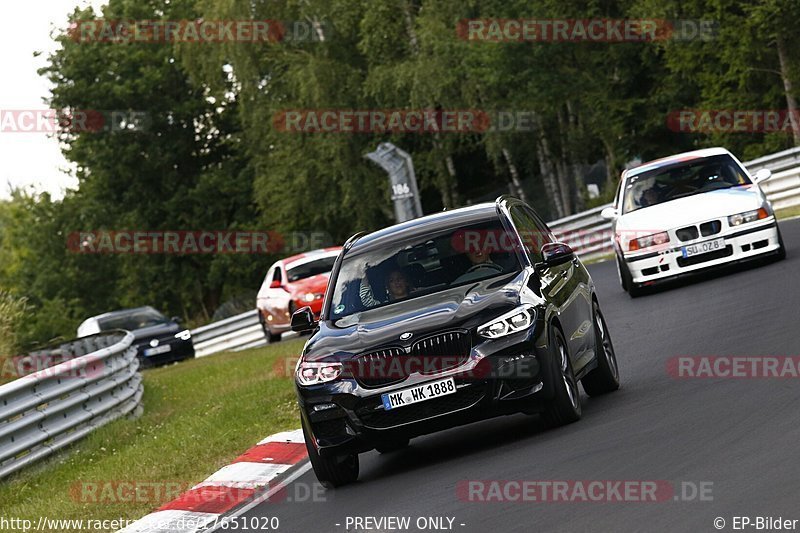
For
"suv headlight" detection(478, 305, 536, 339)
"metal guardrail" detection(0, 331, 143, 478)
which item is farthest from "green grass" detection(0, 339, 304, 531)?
"suv headlight" detection(478, 305, 536, 339)

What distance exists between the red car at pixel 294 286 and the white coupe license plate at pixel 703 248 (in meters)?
11.7

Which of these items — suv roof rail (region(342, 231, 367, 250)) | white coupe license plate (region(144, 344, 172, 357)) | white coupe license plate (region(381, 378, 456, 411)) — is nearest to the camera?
white coupe license plate (region(381, 378, 456, 411))

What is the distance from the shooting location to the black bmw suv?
10164 millimetres

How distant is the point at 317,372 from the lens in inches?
411

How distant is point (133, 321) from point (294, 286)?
5.11m

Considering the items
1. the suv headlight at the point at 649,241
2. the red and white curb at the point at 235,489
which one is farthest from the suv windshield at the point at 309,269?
the red and white curb at the point at 235,489

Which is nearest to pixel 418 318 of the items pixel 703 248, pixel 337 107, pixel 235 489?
pixel 235 489

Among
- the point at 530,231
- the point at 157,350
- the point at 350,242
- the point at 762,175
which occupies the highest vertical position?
the point at 350,242

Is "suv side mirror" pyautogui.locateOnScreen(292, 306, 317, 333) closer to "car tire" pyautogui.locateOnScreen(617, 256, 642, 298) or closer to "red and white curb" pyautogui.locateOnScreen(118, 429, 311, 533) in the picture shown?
"red and white curb" pyautogui.locateOnScreen(118, 429, 311, 533)

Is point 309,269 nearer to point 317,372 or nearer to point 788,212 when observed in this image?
point 788,212

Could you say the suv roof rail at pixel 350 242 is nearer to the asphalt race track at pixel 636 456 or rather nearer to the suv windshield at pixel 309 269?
the asphalt race track at pixel 636 456

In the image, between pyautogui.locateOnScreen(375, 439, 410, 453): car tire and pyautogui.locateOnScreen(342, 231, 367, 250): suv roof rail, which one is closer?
pyautogui.locateOnScreen(375, 439, 410, 453): car tire

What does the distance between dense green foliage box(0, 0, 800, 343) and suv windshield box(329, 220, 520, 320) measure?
94.0 feet

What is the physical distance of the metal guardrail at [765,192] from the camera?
3139 centimetres
